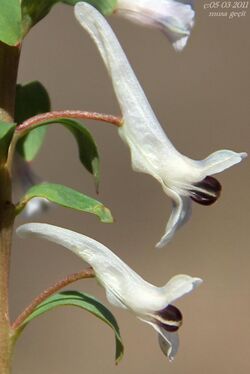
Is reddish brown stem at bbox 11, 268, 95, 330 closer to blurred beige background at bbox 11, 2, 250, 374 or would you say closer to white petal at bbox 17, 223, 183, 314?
white petal at bbox 17, 223, 183, 314

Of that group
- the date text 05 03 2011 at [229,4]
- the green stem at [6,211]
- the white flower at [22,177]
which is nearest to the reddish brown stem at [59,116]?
the green stem at [6,211]

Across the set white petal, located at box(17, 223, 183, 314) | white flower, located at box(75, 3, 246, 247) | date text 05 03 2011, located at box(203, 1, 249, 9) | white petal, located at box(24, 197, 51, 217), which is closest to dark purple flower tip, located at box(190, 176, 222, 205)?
white flower, located at box(75, 3, 246, 247)

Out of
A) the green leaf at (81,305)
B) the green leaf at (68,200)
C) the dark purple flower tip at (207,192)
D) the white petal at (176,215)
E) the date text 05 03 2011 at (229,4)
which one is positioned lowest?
the date text 05 03 2011 at (229,4)

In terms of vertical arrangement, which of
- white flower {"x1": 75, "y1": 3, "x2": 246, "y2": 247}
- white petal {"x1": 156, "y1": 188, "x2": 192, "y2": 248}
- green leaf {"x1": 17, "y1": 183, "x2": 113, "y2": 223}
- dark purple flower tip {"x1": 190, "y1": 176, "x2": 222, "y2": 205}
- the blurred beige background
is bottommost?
the blurred beige background

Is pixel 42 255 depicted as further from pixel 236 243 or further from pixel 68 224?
pixel 236 243

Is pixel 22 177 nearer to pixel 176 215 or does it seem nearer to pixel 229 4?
pixel 176 215

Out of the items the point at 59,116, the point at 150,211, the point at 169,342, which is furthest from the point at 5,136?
the point at 150,211

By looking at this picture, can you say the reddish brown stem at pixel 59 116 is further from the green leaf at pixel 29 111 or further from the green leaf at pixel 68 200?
the green leaf at pixel 29 111

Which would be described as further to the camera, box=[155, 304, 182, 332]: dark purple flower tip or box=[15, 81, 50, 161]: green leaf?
box=[15, 81, 50, 161]: green leaf
